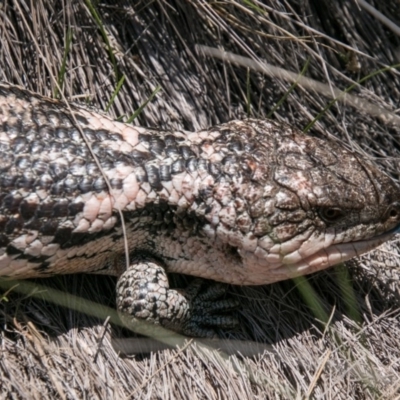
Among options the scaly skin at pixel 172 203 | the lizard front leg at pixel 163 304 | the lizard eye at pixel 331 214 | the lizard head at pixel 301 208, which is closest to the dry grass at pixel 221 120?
the lizard front leg at pixel 163 304

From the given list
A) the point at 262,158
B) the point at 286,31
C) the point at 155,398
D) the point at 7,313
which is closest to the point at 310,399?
the point at 155,398

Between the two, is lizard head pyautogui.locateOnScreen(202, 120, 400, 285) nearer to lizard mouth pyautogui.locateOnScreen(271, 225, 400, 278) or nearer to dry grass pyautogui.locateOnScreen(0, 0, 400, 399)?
lizard mouth pyautogui.locateOnScreen(271, 225, 400, 278)

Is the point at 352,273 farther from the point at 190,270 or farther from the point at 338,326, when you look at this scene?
the point at 190,270

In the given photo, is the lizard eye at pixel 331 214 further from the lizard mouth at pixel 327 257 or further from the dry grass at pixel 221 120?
the dry grass at pixel 221 120

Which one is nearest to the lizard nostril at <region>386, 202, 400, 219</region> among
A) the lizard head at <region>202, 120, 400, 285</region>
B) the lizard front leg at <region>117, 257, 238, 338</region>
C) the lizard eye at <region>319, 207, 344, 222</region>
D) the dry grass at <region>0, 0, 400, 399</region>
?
the lizard head at <region>202, 120, 400, 285</region>

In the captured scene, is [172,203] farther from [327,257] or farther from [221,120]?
[221,120]

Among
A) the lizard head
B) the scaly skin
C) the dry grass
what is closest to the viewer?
the scaly skin
